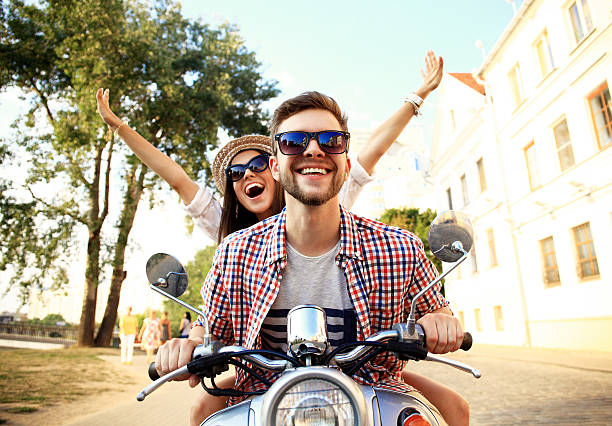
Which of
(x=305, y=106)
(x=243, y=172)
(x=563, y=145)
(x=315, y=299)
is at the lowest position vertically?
(x=315, y=299)

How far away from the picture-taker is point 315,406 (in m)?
1.01

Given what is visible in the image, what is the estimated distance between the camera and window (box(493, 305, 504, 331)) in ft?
59.3

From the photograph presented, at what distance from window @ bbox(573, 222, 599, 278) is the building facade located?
0.03 m

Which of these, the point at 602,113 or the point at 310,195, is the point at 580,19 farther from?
the point at 310,195

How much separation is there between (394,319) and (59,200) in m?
16.1

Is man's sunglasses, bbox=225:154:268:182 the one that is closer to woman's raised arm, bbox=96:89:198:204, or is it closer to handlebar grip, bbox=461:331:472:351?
woman's raised arm, bbox=96:89:198:204

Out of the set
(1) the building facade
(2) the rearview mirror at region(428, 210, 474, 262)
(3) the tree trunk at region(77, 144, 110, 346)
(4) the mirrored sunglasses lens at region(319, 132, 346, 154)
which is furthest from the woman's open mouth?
(3) the tree trunk at region(77, 144, 110, 346)

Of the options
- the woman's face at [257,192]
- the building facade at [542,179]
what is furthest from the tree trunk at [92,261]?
the building facade at [542,179]

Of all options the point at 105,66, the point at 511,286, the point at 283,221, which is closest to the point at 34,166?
the point at 105,66

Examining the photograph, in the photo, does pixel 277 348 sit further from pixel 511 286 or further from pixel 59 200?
pixel 511 286

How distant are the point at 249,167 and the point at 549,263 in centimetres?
1433

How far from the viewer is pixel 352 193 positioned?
3354 mm

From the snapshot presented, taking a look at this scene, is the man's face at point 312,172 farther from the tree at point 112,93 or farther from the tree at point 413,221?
the tree at point 413,221

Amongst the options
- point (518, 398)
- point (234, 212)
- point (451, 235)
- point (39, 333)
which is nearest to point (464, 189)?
point (518, 398)
